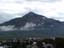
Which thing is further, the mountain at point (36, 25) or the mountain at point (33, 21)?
the mountain at point (33, 21)

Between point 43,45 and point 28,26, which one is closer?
point 43,45

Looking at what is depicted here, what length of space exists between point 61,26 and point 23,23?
1068 mm

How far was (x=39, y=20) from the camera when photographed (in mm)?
6832

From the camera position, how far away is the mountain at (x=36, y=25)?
6.09 m

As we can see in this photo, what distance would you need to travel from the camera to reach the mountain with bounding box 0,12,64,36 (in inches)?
240

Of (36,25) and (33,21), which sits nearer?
(36,25)

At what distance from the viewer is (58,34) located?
19.3 ft

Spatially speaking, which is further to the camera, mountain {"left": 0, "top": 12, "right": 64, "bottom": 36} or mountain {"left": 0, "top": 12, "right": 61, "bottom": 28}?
mountain {"left": 0, "top": 12, "right": 61, "bottom": 28}

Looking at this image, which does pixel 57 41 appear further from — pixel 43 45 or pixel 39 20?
pixel 39 20

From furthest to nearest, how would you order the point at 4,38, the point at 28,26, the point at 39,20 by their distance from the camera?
the point at 39,20 → the point at 28,26 → the point at 4,38

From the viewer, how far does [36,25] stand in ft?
21.4

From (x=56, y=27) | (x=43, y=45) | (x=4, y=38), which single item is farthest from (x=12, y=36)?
(x=56, y=27)

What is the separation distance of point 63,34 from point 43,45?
66cm

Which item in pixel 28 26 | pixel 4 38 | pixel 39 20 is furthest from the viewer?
pixel 39 20
